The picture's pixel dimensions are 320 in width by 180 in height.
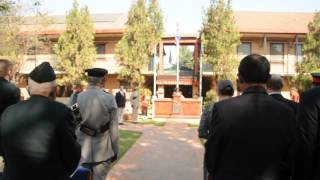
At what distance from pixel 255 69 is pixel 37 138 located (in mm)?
1700

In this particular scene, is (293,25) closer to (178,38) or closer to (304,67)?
(304,67)

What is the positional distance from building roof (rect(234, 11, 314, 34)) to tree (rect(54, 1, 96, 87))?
10.3m

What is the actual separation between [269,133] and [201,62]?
2626cm

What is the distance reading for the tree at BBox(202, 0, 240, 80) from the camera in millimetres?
28852

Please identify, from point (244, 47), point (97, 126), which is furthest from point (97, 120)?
point (244, 47)

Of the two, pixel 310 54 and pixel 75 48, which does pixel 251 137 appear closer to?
pixel 310 54

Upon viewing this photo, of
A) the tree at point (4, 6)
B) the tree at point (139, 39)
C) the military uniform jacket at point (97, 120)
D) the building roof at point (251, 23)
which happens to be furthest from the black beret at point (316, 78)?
the building roof at point (251, 23)

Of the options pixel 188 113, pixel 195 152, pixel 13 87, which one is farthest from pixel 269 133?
pixel 188 113

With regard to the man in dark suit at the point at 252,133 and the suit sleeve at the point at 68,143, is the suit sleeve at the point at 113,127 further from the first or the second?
the man in dark suit at the point at 252,133

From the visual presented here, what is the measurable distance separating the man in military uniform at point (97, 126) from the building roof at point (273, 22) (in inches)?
1025

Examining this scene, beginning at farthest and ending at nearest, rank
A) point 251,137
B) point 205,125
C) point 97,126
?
1. point 205,125
2. point 97,126
3. point 251,137

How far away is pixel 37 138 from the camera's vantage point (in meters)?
3.44

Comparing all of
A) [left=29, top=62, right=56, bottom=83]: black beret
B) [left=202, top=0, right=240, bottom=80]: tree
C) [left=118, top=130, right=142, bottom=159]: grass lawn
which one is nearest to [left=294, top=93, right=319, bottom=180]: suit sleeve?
[left=29, top=62, right=56, bottom=83]: black beret

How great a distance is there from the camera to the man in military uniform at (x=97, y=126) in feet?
18.3
